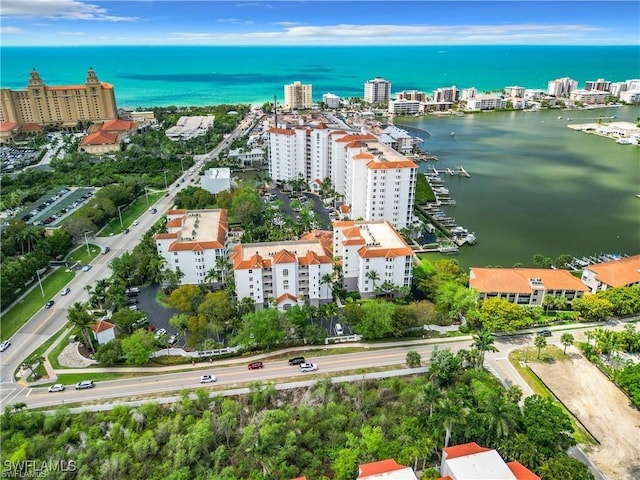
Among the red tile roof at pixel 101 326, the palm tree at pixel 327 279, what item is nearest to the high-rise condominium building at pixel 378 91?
the palm tree at pixel 327 279

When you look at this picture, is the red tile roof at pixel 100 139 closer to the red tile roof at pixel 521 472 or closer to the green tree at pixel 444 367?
the green tree at pixel 444 367

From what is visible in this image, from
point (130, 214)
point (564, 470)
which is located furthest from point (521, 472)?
point (130, 214)

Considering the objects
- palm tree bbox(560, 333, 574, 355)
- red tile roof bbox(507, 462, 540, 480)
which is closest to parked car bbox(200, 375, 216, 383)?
red tile roof bbox(507, 462, 540, 480)

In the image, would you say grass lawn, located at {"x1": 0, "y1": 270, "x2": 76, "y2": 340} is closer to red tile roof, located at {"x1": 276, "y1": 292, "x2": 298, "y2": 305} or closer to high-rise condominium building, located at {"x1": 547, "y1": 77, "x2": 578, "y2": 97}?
red tile roof, located at {"x1": 276, "y1": 292, "x2": 298, "y2": 305}

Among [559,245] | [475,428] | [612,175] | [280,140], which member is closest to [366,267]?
[475,428]

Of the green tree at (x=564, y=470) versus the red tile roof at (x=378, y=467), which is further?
the green tree at (x=564, y=470)

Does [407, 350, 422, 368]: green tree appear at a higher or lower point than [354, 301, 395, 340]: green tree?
lower
